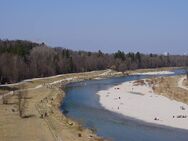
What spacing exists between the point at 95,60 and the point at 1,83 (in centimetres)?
8070

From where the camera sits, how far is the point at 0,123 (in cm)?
3903

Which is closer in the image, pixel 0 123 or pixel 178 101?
pixel 0 123

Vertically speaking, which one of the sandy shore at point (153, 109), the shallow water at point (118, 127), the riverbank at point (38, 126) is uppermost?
the riverbank at point (38, 126)

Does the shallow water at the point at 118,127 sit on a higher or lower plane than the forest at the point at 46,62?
lower

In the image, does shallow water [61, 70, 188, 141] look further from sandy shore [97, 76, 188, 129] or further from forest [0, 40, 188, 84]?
forest [0, 40, 188, 84]

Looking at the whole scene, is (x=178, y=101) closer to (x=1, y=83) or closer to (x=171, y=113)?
(x=171, y=113)

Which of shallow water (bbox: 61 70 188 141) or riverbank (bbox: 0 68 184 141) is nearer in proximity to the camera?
riverbank (bbox: 0 68 184 141)

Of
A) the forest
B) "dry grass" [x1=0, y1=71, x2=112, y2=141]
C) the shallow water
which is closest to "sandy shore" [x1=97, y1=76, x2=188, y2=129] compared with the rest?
the shallow water

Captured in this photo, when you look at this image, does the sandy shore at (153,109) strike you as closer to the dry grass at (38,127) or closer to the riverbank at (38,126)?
the riverbank at (38,126)

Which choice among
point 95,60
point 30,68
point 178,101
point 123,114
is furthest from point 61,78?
point 123,114

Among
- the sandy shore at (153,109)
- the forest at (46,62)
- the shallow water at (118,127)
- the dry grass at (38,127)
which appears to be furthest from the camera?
the forest at (46,62)

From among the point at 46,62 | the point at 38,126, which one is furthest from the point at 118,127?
the point at 46,62

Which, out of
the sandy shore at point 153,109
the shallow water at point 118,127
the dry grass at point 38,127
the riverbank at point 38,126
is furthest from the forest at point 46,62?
the dry grass at point 38,127

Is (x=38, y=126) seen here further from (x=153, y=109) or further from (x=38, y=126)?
(x=153, y=109)
